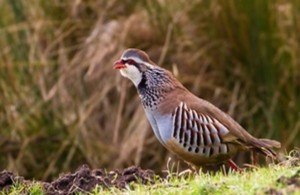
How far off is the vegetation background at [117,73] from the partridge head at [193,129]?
3489 mm

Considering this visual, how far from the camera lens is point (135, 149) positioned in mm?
12336

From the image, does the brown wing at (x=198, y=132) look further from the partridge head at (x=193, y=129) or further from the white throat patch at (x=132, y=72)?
the white throat patch at (x=132, y=72)

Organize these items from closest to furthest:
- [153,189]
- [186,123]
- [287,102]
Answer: [153,189] < [186,123] < [287,102]

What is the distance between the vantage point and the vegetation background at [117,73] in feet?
39.5

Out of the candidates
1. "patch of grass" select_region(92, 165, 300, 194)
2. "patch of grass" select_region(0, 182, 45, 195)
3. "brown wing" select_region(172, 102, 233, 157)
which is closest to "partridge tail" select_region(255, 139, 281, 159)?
"brown wing" select_region(172, 102, 233, 157)

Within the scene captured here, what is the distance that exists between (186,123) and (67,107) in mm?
4808

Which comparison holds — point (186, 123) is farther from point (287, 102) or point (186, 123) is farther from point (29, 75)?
point (29, 75)

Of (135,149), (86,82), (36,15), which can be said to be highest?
(36,15)

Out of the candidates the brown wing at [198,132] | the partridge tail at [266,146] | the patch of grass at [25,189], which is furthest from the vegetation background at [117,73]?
the patch of grass at [25,189]

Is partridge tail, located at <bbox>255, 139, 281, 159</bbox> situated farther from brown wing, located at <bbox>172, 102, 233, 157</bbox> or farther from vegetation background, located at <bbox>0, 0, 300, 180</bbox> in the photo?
vegetation background, located at <bbox>0, 0, 300, 180</bbox>

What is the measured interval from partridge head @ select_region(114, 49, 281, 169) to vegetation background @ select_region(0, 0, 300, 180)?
3489 millimetres

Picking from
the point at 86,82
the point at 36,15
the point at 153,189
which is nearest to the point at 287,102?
the point at 86,82

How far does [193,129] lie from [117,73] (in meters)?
4.69

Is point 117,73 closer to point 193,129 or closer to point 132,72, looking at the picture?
point 132,72
